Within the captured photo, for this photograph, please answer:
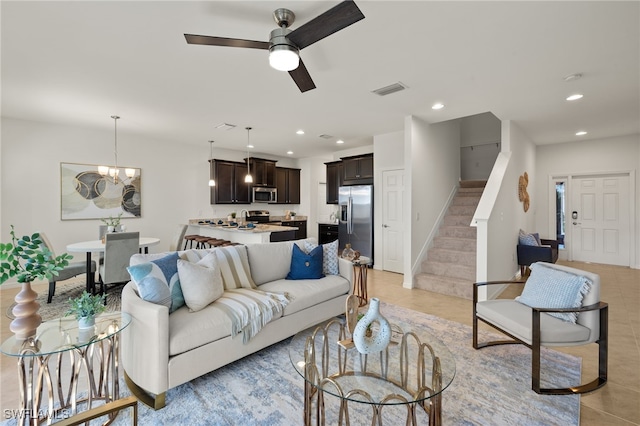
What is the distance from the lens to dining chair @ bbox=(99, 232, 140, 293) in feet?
12.4

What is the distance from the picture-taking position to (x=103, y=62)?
2.84 m

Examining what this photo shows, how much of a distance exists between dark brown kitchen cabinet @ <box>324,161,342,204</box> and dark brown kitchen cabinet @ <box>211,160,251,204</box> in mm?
2056

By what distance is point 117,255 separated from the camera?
12.6ft

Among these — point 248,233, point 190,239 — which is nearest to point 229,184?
point 190,239

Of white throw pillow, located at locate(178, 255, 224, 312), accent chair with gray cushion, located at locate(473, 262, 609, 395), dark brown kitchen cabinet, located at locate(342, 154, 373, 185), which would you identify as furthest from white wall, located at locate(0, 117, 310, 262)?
accent chair with gray cushion, located at locate(473, 262, 609, 395)

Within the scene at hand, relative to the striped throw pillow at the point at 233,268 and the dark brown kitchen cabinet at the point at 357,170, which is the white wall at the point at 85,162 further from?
the striped throw pillow at the point at 233,268

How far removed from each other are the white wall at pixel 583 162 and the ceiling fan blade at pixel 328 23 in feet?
23.6

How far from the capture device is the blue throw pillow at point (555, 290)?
2258mm

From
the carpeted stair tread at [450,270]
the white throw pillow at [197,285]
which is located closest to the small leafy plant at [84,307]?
the white throw pillow at [197,285]

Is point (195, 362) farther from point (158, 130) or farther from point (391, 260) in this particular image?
point (158, 130)

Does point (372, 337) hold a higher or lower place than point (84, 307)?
lower

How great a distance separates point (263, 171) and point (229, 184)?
964 millimetres

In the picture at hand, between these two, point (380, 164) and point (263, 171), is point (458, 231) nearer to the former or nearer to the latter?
point (380, 164)

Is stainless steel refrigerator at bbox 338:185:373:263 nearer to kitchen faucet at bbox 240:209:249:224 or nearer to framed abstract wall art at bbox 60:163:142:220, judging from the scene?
kitchen faucet at bbox 240:209:249:224
